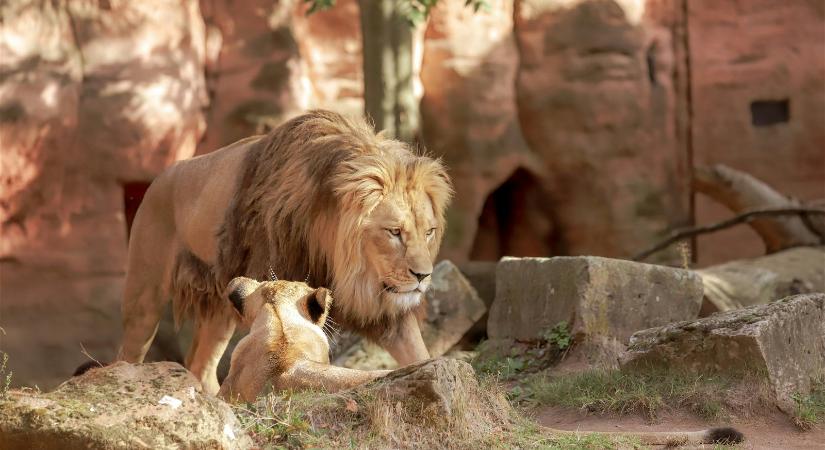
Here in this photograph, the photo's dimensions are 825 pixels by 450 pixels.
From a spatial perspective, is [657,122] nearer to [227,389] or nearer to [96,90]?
[96,90]

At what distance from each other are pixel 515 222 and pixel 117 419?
36.8 feet

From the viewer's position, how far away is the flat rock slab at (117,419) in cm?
336

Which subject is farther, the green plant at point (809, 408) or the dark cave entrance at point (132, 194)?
the dark cave entrance at point (132, 194)

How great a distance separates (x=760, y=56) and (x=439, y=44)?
3952 millimetres

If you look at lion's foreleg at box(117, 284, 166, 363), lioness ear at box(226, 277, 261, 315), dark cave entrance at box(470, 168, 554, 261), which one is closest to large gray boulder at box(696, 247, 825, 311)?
lion's foreleg at box(117, 284, 166, 363)

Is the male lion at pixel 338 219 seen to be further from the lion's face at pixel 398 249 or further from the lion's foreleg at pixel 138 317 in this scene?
the lion's foreleg at pixel 138 317

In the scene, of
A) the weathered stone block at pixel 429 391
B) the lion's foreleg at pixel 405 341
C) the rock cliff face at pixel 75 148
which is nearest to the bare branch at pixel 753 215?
the rock cliff face at pixel 75 148

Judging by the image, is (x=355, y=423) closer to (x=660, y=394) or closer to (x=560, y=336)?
(x=660, y=394)

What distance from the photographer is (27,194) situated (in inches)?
418

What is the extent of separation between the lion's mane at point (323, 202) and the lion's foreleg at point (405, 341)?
108 mm

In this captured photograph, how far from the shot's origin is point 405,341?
6277 millimetres

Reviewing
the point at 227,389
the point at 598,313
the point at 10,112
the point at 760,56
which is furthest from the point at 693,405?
the point at 760,56

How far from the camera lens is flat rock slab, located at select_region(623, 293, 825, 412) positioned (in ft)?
17.6

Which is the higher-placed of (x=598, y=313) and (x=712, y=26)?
(x=712, y=26)
